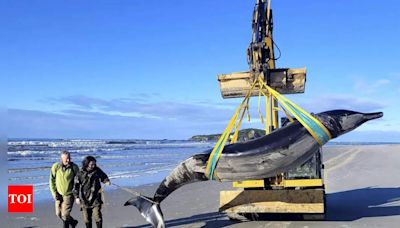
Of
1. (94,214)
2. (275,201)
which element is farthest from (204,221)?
(94,214)

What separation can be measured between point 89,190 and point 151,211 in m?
1.33

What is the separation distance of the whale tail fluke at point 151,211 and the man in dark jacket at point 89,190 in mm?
725

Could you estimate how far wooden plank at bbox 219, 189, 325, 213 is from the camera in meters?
9.81

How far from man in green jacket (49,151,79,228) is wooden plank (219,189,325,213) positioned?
3.41 m

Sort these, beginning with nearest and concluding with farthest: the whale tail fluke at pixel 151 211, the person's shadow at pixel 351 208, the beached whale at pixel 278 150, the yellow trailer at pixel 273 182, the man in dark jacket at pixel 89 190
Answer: the beached whale at pixel 278 150 → the whale tail fluke at pixel 151 211 → the man in dark jacket at pixel 89 190 → the yellow trailer at pixel 273 182 → the person's shadow at pixel 351 208

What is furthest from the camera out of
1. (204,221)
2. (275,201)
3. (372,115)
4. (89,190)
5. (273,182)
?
(204,221)

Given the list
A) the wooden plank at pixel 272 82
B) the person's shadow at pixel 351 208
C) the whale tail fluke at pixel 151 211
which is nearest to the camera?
the whale tail fluke at pixel 151 211

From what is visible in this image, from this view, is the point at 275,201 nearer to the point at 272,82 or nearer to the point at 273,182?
the point at 273,182

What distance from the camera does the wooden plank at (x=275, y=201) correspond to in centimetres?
981

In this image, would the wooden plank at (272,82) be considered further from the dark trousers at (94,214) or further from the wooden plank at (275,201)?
the dark trousers at (94,214)

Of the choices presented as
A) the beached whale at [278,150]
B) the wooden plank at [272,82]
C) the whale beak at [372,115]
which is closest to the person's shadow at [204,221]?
the wooden plank at [272,82]

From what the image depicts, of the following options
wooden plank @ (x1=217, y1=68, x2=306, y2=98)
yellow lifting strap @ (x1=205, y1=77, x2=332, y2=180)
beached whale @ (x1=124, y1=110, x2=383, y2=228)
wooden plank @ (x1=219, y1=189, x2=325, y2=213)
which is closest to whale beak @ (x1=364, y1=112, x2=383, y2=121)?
beached whale @ (x1=124, y1=110, x2=383, y2=228)

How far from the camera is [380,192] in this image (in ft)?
50.4

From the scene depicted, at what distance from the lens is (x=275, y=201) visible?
9.99m
